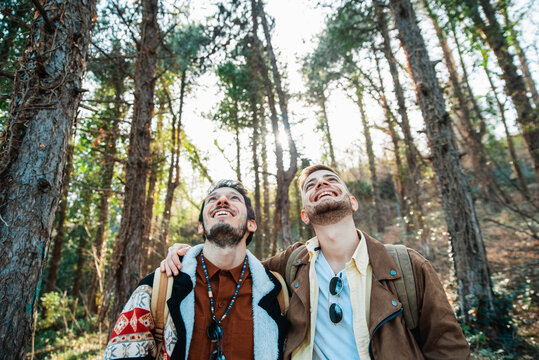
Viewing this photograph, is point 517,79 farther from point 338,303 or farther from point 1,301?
point 1,301

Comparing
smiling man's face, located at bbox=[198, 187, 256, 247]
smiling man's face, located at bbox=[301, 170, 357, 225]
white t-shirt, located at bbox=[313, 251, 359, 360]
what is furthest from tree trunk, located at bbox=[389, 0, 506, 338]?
smiling man's face, located at bbox=[198, 187, 256, 247]

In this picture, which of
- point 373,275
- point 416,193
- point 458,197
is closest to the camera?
point 373,275

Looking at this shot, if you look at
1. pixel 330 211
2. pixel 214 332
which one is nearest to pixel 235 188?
pixel 330 211

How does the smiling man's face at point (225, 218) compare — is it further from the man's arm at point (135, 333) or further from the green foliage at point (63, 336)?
the green foliage at point (63, 336)

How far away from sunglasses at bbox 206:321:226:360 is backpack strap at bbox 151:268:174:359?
0.32 m

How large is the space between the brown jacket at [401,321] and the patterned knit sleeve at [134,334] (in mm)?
983

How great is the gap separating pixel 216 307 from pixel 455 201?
4904mm

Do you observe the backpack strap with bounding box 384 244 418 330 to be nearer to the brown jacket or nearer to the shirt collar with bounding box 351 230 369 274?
the brown jacket

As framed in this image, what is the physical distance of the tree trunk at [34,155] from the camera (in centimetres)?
217

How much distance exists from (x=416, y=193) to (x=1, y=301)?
1156 centimetres

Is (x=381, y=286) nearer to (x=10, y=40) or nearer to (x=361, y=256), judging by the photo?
(x=361, y=256)

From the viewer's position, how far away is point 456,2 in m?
6.85

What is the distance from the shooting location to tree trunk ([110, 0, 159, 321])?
15.2 ft

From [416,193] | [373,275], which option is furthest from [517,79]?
[373,275]
